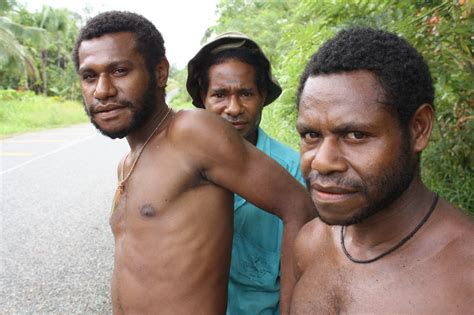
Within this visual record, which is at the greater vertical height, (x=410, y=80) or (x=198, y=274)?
(x=410, y=80)

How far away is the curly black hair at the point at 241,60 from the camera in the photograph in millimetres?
2112

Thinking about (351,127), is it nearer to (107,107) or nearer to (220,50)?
(107,107)

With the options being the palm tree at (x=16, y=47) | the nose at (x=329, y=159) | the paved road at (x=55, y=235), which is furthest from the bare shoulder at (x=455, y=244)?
the palm tree at (x=16, y=47)

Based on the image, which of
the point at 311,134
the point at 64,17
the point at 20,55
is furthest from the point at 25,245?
the point at 64,17

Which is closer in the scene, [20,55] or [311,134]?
[311,134]

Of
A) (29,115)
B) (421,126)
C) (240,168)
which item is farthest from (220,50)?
(29,115)

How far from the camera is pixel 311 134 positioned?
123 cm

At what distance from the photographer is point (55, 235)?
237 inches

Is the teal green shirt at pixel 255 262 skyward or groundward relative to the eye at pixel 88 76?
groundward

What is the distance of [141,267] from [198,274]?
0.68 ft

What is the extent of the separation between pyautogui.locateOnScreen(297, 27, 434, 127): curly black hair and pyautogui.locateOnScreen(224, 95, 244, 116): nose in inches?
33.8

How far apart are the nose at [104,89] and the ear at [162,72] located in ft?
0.68

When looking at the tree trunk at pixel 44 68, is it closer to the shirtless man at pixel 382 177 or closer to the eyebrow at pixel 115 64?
the eyebrow at pixel 115 64

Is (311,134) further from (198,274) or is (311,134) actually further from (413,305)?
(198,274)
